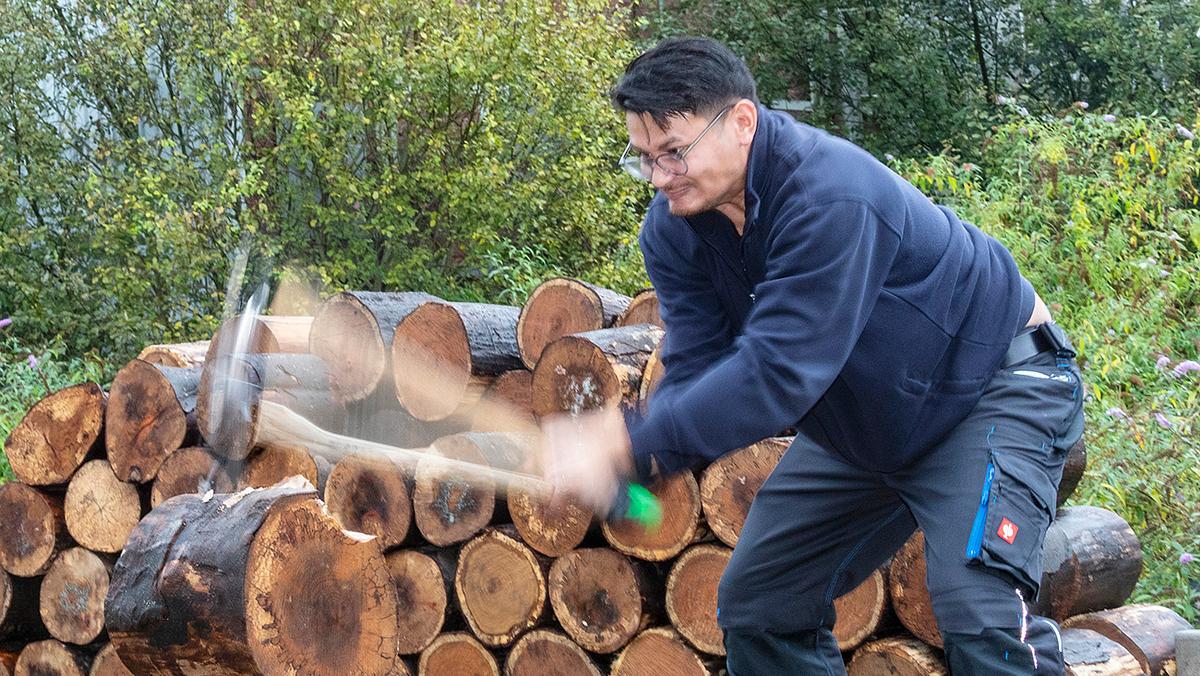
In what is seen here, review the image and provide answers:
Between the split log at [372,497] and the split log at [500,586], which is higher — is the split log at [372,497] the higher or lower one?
the higher one

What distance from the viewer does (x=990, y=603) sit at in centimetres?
256

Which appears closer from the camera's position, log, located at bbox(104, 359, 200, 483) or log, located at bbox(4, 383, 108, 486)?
log, located at bbox(104, 359, 200, 483)

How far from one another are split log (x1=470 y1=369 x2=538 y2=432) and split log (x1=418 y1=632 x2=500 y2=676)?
0.65 metres

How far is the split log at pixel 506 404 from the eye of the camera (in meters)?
4.05

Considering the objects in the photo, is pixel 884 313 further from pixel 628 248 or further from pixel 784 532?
pixel 628 248

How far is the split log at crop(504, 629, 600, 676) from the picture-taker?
381cm

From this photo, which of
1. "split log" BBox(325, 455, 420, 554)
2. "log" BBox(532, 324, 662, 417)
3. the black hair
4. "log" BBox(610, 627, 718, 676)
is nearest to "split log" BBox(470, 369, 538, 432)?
"log" BBox(532, 324, 662, 417)

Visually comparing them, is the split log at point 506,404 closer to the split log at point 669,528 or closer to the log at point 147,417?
the split log at point 669,528

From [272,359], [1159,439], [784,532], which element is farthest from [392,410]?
[1159,439]

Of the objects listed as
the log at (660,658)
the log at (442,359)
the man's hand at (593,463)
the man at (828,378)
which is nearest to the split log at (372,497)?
the log at (442,359)

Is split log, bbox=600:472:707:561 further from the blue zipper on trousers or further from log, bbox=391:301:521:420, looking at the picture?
the blue zipper on trousers

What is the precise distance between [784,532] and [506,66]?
518 cm

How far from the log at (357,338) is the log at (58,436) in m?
0.79

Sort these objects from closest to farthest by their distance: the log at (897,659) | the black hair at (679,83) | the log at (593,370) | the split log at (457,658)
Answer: the black hair at (679,83), the log at (897,659), the log at (593,370), the split log at (457,658)
